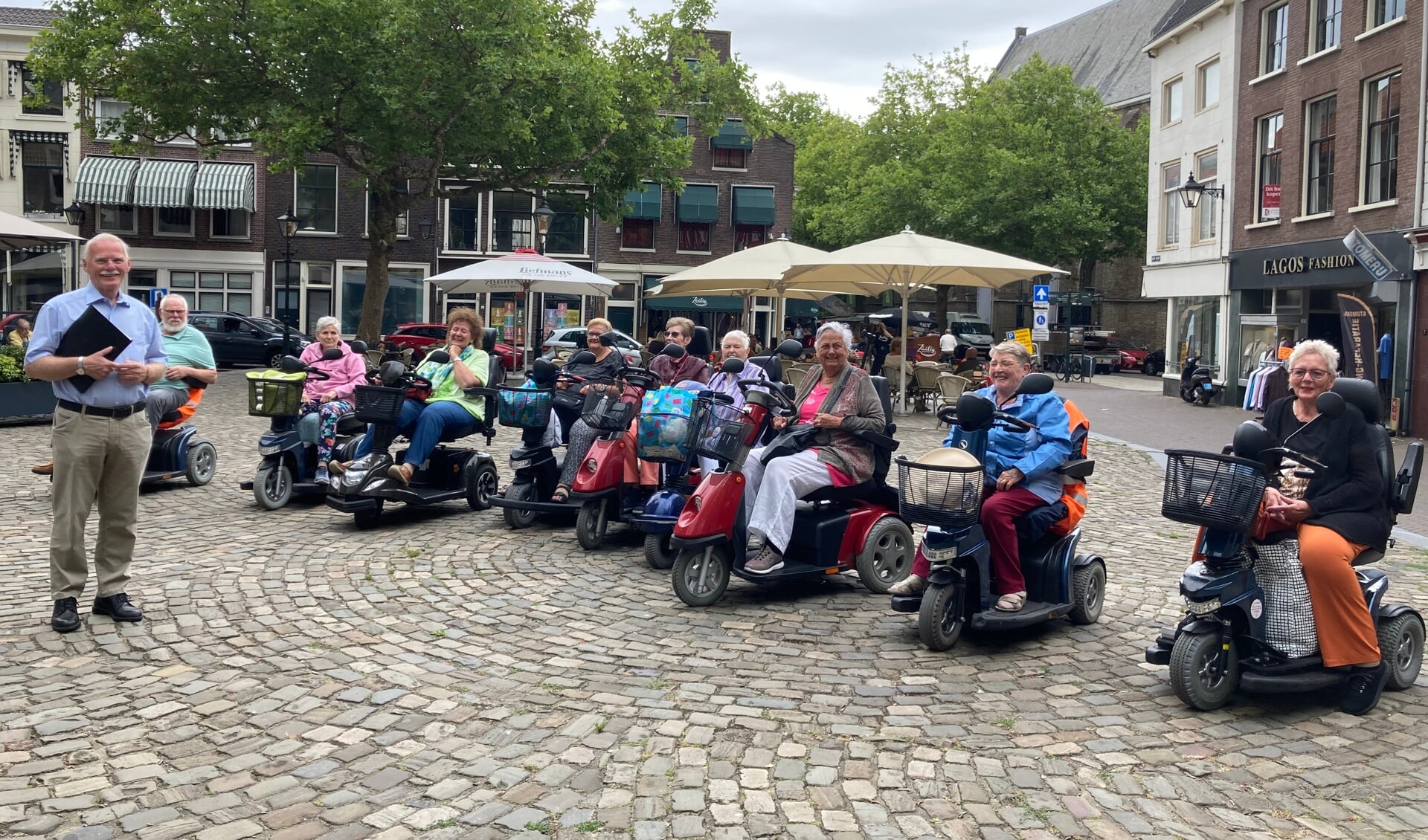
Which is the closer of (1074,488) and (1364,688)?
(1364,688)

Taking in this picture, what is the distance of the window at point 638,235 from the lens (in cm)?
4822

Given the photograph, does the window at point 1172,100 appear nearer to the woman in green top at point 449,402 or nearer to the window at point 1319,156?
the window at point 1319,156

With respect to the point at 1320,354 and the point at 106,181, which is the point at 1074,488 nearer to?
the point at 1320,354

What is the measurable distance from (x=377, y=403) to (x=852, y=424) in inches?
148

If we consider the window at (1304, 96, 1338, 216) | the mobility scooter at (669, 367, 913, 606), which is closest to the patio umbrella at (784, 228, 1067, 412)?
the window at (1304, 96, 1338, 216)

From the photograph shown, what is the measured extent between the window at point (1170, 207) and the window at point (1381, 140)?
1006 cm

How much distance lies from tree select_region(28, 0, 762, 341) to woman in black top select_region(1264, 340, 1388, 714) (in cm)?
2134

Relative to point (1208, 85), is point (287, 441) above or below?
below

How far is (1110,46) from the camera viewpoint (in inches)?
2601

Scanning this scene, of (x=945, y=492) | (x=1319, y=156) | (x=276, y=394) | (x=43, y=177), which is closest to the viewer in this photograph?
(x=945, y=492)

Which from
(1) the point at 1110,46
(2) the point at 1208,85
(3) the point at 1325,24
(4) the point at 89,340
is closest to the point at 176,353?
(4) the point at 89,340

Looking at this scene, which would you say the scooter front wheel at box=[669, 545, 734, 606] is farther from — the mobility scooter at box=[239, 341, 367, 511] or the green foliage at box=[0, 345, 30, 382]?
the green foliage at box=[0, 345, 30, 382]

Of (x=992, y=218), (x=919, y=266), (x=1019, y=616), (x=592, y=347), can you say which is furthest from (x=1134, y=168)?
(x=1019, y=616)

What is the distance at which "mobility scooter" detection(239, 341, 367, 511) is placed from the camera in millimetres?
10000
